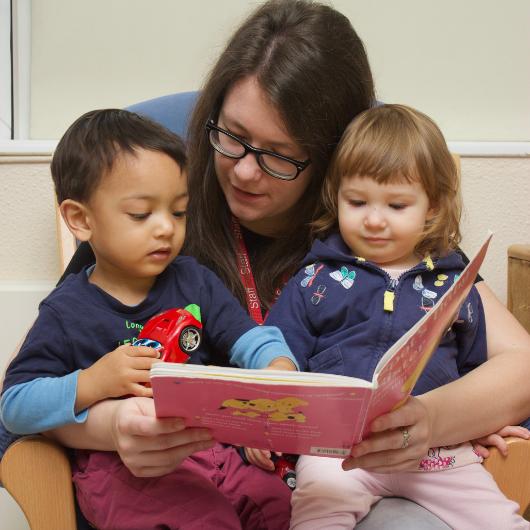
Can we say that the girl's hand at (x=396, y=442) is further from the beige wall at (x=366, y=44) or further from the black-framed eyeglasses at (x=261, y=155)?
the beige wall at (x=366, y=44)

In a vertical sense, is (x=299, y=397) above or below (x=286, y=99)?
below

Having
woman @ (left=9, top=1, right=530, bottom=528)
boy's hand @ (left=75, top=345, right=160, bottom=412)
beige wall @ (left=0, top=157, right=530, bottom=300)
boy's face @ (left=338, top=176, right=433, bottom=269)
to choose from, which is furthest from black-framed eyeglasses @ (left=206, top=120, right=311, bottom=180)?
beige wall @ (left=0, top=157, right=530, bottom=300)

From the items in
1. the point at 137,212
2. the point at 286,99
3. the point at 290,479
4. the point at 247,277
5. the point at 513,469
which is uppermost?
the point at 286,99

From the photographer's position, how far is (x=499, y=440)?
1127mm

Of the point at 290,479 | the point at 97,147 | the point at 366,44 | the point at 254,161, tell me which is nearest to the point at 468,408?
the point at 290,479

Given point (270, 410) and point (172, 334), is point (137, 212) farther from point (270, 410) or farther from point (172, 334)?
point (270, 410)

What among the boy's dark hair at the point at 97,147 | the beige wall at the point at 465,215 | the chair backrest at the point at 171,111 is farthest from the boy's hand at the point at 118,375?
the beige wall at the point at 465,215

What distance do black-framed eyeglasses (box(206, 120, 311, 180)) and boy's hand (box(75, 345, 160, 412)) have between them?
0.46 m

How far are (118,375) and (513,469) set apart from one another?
663mm

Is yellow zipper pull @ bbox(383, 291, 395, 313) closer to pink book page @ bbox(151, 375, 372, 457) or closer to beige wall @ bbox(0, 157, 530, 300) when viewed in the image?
pink book page @ bbox(151, 375, 372, 457)

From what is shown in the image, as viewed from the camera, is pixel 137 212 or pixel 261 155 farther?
pixel 261 155

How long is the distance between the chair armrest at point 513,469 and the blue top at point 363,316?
0.48 ft

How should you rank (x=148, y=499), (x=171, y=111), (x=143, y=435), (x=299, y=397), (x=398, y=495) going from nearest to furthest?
(x=299, y=397) < (x=143, y=435) < (x=148, y=499) < (x=398, y=495) < (x=171, y=111)

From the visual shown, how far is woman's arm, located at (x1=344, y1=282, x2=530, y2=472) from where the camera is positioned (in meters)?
0.90
